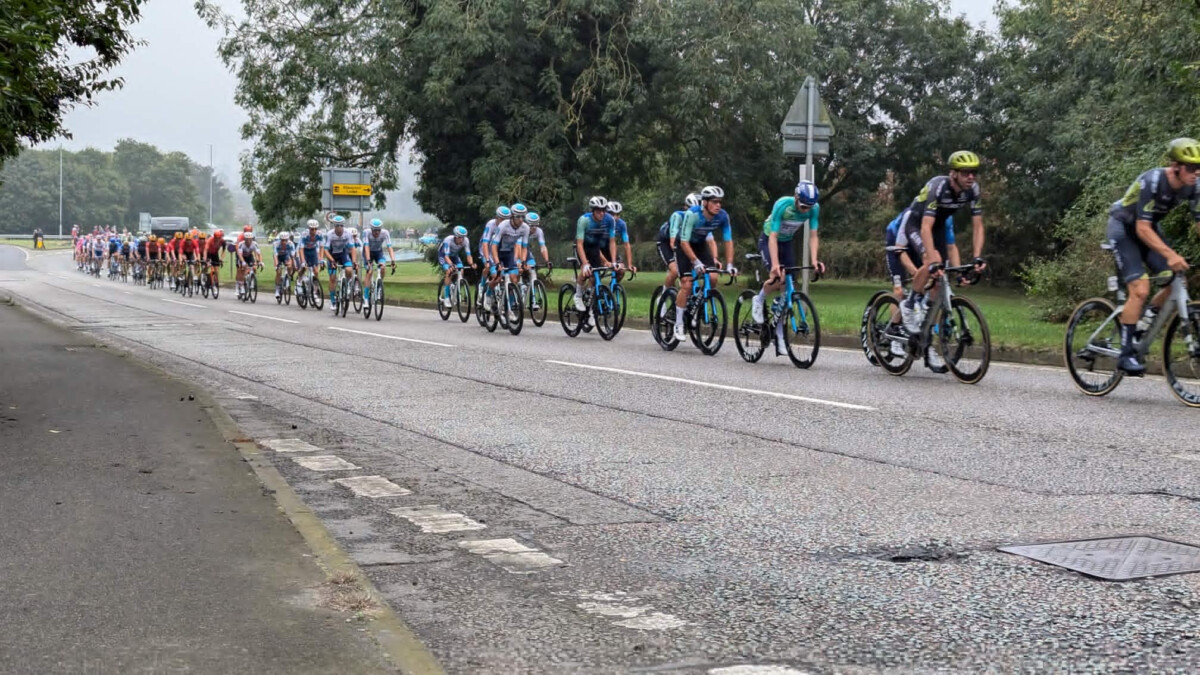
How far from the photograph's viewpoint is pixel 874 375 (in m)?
13.4

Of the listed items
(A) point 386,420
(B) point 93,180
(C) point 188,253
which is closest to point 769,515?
(A) point 386,420

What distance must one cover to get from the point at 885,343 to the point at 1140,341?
304 cm

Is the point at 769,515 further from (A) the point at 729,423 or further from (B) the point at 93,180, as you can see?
(B) the point at 93,180

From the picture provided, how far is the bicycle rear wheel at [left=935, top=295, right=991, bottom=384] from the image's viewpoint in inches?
482

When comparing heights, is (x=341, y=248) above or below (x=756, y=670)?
above

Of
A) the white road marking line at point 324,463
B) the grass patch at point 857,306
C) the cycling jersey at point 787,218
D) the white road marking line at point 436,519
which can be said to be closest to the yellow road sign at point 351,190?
the grass patch at point 857,306

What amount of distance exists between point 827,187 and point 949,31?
639 centimetres

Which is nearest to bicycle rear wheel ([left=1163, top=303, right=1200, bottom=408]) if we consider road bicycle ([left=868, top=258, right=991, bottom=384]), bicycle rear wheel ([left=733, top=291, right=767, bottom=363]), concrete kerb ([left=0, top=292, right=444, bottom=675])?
road bicycle ([left=868, top=258, right=991, bottom=384])

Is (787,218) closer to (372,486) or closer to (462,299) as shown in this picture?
(372,486)

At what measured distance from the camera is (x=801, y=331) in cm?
1438

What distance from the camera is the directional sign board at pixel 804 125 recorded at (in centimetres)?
2019

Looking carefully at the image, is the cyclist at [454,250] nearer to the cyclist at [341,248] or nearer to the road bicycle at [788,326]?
the cyclist at [341,248]

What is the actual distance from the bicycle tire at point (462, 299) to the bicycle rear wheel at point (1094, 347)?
15632mm

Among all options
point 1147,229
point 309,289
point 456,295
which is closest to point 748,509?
point 1147,229
